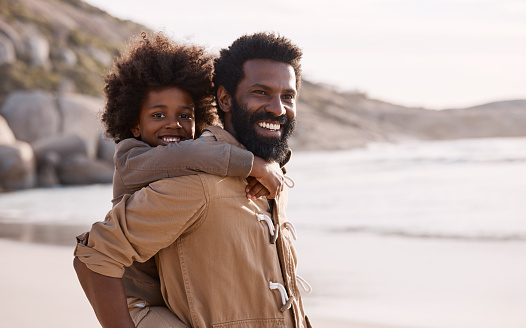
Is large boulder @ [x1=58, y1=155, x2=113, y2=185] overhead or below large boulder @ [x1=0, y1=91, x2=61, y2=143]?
below

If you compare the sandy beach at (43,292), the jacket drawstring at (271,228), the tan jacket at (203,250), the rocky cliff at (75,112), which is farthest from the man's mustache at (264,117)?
the sandy beach at (43,292)

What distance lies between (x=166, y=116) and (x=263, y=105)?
0.60m

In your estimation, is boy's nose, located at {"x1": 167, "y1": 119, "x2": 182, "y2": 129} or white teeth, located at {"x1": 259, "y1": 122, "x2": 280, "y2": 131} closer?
white teeth, located at {"x1": 259, "y1": 122, "x2": 280, "y2": 131}

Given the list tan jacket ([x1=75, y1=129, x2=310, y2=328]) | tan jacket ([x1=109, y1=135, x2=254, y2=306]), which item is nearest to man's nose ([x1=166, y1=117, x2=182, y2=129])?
tan jacket ([x1=109, y1=135, x2=254, y2=306])

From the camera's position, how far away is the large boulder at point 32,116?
24797 millimetres

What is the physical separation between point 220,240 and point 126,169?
20.5 inches

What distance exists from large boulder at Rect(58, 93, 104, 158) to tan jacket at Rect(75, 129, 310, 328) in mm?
21554

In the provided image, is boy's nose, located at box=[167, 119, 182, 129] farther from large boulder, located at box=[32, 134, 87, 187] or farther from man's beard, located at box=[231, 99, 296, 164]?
large boulder, located at box=[32, 134, 87, 187]

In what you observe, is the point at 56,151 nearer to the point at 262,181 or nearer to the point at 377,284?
the point at 377,284

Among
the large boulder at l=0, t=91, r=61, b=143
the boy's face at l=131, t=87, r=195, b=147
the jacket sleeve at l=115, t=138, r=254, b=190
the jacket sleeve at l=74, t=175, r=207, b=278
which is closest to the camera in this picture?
the jacket sleeve at l=74, t=175, r=207, b=278

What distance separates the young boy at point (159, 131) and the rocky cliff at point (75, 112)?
3.60ft

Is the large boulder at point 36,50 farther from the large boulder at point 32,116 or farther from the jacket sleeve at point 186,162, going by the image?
the jacket sleeve at point 186,162

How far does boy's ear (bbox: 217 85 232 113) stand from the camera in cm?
277

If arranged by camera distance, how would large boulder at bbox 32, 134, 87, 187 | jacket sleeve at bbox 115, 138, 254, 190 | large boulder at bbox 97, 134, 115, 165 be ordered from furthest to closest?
1. large boulder at bbox 97, 134, 115, 165
2. large boulder at bbox 32, 134, 87, 187
3. jacket sleeve at bbox 115, 138, 254, 190
